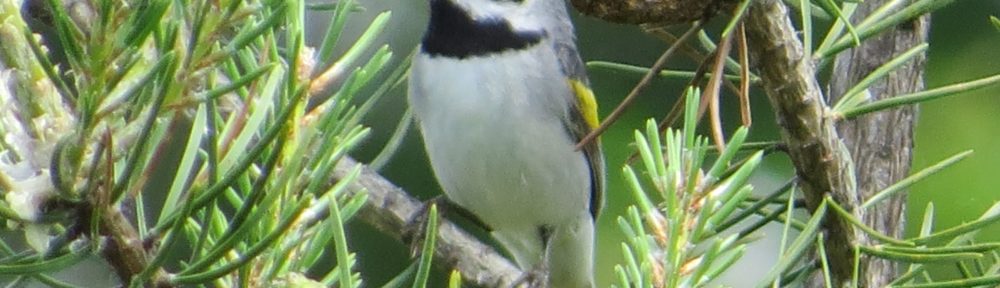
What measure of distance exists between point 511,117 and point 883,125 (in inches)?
44.7

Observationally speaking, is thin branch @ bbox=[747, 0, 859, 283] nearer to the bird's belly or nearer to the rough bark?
the rough bark

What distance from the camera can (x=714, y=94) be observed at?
3.15 feet

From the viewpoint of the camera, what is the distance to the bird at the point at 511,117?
2359 mm

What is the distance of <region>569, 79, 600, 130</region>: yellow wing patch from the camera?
8.50 ft

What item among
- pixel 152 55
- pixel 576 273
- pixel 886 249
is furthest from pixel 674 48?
pixel 576 273

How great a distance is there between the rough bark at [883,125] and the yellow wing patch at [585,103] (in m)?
1.25

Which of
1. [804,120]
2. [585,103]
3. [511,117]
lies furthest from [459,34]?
[804,120]

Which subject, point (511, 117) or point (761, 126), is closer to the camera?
point (511, 117)

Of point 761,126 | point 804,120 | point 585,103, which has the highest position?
point 804,120

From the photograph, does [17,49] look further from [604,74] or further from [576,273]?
[604,74]

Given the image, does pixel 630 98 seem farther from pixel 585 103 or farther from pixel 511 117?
pixel 585 103

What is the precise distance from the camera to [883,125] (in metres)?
1.33

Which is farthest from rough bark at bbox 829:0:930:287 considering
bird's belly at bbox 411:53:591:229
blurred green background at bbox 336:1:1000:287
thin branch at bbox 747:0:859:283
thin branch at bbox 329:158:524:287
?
blurred green background at bbox 336:1:1000:287

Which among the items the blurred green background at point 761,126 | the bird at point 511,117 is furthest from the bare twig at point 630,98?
the blurred green background at point 761,126
